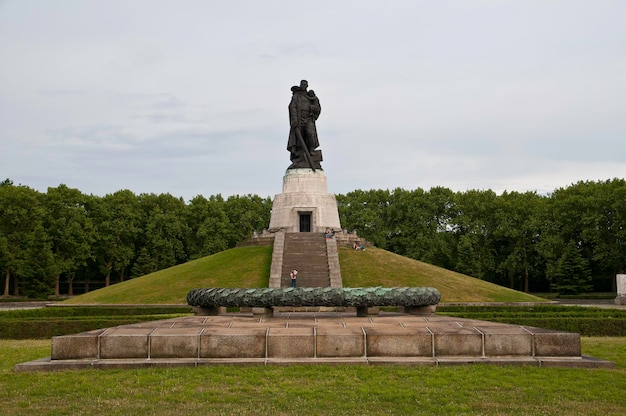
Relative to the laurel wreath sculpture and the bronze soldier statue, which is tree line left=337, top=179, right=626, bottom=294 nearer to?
the bronze soldier statue

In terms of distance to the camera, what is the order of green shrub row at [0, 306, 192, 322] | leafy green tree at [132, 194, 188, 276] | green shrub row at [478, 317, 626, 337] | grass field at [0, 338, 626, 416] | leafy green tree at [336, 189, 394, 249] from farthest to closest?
leafy green tree at [336, 189, 394, 249], leafy green tree at [132, 194, 188, 276], green shrub row at [0, 306, 192, 322], green shrub row at [478, 317, 626, 337], grass field at [0, 338, 626, 416]

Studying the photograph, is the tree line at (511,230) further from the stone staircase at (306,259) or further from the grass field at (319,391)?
the grass field at (319,391)

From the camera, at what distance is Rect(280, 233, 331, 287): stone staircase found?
1432 inches

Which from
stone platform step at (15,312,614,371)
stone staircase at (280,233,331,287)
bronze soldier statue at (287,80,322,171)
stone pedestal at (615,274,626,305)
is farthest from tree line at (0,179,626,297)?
stone platform step at (15,312,614,371)

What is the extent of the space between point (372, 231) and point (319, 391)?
62.1 metres

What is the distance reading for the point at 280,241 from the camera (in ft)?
136

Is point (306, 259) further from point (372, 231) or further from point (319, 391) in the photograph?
point (372, 231)

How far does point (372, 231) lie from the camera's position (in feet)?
238

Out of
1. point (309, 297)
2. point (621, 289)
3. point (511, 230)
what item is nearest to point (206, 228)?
point (511, 230)

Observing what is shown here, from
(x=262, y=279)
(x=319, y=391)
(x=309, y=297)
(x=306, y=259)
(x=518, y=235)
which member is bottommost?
(x=319, y=391)

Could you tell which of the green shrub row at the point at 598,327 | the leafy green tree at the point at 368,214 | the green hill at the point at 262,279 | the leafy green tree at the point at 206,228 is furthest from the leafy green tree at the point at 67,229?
the green shrub row at the point at 598,327

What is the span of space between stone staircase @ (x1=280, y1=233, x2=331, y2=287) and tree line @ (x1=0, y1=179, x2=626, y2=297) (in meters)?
27.4

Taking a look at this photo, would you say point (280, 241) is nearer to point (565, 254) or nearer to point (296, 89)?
point (296, 89)

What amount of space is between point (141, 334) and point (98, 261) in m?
59.1
